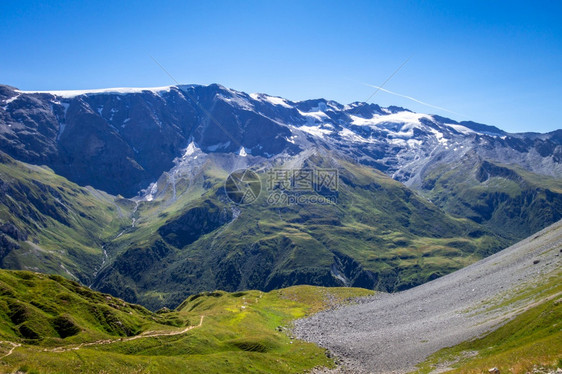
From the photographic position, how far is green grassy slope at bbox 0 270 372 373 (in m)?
56.5

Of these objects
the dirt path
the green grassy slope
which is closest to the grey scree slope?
the green grassy slope

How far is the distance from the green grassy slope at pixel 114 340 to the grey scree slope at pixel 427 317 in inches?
347

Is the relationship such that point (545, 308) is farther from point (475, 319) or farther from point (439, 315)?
point (439, 315)

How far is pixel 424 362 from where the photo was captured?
215 feet

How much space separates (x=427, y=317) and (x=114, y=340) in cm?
6922

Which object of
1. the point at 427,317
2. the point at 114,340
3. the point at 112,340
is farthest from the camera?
the point at 427,317

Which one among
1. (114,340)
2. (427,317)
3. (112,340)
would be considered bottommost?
(114,340)

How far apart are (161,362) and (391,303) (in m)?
79.2

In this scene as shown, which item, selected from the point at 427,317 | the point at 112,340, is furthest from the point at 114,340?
the point at 427,317

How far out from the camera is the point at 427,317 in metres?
92.9

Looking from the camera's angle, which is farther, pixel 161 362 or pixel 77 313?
pixel 77 313

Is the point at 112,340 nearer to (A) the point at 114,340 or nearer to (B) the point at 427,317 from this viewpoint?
(A) the point at 114,340

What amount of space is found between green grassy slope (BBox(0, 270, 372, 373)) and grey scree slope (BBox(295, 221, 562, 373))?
882cm

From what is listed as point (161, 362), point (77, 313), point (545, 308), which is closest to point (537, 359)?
point (545, 308)
